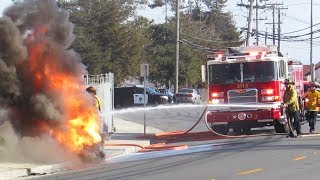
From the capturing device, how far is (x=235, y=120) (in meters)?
18.1

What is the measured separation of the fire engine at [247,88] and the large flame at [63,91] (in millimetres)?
6348

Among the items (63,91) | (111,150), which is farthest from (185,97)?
(63,91)

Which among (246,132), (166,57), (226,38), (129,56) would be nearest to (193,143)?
(246,132)

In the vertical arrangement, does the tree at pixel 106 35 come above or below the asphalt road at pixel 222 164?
above

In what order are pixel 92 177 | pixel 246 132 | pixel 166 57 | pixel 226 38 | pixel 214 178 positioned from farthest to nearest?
pixel 226 38 → pixel 166 57 → pixel 246 132 → pixel 92 177 → pixel 214 178

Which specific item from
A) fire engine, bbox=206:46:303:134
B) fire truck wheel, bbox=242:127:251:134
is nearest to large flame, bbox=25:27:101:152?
fire engine, bbox=206:46:303:134

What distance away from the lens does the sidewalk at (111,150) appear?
38.5 feet

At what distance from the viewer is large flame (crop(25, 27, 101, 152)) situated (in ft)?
41.0

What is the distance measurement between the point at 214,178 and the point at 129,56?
4275 centimetres

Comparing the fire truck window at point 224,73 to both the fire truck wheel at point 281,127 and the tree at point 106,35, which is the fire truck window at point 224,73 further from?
the tree at point 106,35

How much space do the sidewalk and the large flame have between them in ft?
2.47

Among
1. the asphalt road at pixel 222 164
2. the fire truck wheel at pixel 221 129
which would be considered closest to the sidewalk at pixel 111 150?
the asphalt road at pixel 222 164

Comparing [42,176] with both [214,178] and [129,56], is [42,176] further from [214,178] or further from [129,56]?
[129,56]

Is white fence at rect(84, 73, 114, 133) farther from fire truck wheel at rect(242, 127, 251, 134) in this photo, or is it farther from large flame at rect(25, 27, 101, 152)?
large flame at rect(25, 27, 101, 152)
